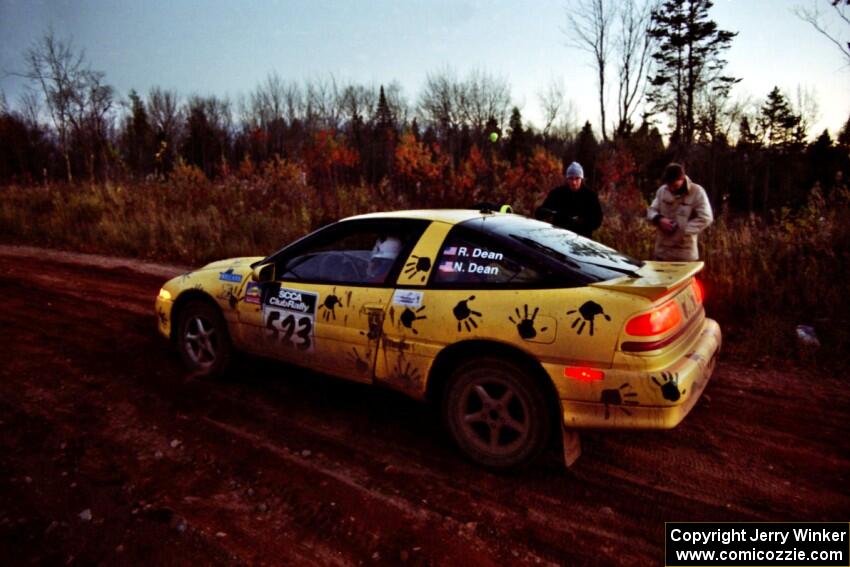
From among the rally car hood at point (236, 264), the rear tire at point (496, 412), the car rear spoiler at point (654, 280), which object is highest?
the rally car hood at point (236, 264)

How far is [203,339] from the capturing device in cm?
433

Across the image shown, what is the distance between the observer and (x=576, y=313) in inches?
107

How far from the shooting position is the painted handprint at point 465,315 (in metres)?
2.97

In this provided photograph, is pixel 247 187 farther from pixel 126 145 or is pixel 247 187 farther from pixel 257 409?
pixel 126 145

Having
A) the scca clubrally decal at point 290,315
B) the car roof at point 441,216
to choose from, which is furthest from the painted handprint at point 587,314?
the scca clubrally decal at point 290,315

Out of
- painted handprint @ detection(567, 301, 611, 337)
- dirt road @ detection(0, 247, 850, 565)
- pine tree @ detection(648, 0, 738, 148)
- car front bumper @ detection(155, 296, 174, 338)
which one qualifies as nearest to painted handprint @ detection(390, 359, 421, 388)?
dirt road @ detection(0, 247, 850, 565)

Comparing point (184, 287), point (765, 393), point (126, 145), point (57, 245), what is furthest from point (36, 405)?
point (126, 145)

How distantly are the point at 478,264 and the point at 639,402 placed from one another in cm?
119

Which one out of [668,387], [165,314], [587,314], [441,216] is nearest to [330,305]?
[441,216]

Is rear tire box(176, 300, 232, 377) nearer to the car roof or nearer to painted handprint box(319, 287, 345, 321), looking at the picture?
painted handprint box(319, 287, 345, 321)

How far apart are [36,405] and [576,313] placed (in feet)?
12.9

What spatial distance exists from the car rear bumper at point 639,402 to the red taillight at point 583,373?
5cm

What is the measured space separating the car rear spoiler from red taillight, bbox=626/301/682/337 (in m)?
0.10

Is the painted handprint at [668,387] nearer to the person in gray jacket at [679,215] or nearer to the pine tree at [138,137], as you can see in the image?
the person in gray jacket at [679,215]
